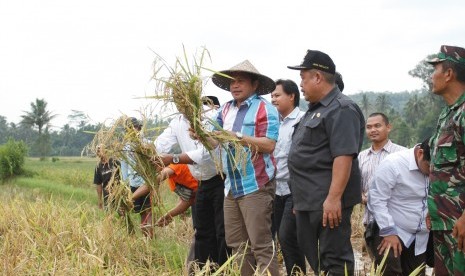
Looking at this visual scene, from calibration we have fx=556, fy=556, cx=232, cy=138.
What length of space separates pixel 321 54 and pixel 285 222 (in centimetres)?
133

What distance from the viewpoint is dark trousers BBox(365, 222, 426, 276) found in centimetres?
351

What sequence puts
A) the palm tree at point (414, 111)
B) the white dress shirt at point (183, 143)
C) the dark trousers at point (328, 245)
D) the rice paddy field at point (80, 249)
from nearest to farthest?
the rice paddy field at point (80, 249) → the dark trousers at point (328, 245) → the white dress shirt at point (183, 143) → the palm tree at point (414, 111)

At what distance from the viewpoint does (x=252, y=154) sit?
12.5 ft

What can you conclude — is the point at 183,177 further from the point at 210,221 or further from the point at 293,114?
the point at 293,114

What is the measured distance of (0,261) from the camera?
3.22m

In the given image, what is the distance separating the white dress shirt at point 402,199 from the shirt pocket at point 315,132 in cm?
52

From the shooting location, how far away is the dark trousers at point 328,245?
324cm

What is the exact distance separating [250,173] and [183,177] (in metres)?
1.09

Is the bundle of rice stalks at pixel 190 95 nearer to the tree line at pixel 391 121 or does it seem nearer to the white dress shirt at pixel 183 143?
the white dress shirt at pixel 183 143

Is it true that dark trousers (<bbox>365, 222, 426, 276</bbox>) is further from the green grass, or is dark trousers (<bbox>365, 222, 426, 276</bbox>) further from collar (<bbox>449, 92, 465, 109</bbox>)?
the green grass

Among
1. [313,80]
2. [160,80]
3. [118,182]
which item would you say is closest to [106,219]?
[118,182]

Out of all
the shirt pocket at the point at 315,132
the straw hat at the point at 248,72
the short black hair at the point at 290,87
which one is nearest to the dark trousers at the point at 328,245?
the shirt pocket at the point at 315,132

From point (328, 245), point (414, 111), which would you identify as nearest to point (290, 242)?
point (328, 245)

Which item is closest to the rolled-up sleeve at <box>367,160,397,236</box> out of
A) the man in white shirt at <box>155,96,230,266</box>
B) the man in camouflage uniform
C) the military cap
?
the man in camouflage uniform
